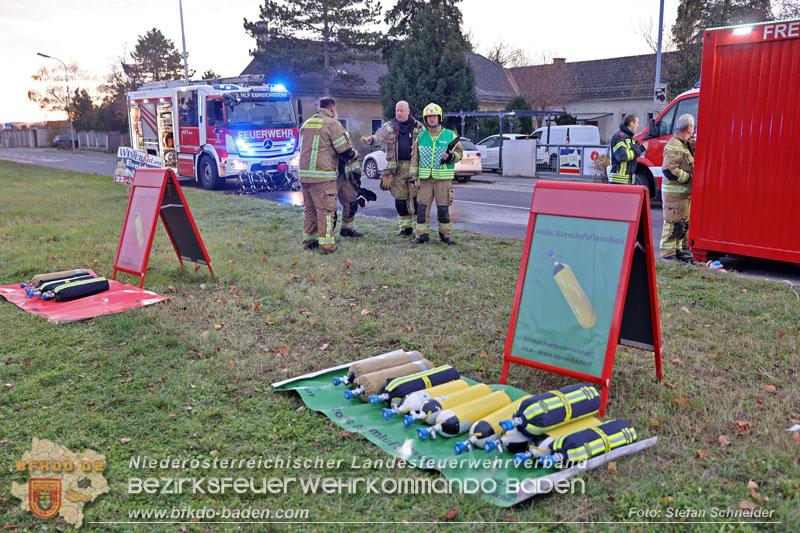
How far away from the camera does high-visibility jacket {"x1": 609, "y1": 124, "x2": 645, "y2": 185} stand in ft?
31.2

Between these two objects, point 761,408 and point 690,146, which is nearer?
point 761,408

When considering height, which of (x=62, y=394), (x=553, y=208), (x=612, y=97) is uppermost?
(x=612, y=97)

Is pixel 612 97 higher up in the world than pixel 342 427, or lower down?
higher up

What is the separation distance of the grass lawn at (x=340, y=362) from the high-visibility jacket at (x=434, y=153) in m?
1.14

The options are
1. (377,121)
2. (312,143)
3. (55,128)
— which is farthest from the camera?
(55,128)

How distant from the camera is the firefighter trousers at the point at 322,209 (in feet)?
28.5

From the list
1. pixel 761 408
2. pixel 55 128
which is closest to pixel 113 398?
pixel 761 408

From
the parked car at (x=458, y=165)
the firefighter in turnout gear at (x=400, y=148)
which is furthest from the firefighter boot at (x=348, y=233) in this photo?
the parked car at (x=458, y=165)

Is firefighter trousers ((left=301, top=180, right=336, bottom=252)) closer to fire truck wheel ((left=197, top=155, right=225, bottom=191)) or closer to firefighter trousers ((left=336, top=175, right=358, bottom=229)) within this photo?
firefighter trousers ((left=336, top=175, right=358, bottom=229))

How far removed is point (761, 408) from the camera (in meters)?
4.08

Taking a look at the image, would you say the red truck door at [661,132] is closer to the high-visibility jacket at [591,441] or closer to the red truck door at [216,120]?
A: the high-visibility jacket at [591,441]

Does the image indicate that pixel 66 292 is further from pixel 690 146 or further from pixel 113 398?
pixel 690 146

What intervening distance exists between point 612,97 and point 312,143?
39.0 metres

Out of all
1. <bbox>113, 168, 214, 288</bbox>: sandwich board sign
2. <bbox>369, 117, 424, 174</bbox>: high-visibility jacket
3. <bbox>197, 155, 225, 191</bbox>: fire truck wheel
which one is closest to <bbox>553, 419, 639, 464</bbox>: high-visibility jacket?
<bbox>113, 168, 214, 288</bbox>: sandwich board sign
